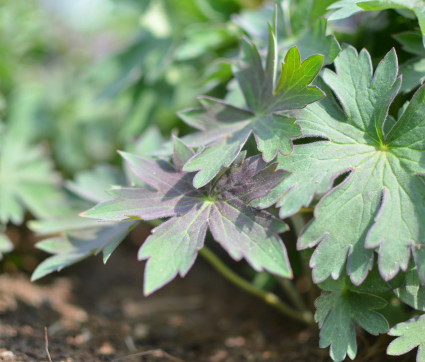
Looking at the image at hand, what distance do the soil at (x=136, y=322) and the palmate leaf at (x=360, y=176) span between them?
14.3 inches

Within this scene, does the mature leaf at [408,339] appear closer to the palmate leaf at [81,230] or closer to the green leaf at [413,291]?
the green leaf at [413,291]

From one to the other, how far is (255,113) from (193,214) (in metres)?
0.30

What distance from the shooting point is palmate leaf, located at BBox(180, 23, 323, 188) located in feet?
2.81

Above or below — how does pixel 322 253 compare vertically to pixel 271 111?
below

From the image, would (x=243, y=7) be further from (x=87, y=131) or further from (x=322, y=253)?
(x=322, y=253)

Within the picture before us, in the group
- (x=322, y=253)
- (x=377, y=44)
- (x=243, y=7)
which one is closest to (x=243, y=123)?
(x=322, y=253)

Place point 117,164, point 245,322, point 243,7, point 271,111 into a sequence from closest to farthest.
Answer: point 271,111 → point 245,322 → point 243,7 → point 117,164

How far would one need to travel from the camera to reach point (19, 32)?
77.2 inches

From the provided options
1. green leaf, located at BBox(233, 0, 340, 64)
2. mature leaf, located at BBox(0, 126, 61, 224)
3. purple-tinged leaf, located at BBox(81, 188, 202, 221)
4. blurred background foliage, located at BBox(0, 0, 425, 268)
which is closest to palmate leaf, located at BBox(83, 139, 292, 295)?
purple-tinged leaf, located at BBox(81, 188, 202, 221)

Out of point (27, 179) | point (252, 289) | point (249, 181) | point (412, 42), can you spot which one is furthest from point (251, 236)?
point (27, 179)

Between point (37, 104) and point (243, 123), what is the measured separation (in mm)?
1458

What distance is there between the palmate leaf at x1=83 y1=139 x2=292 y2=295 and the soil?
39cm

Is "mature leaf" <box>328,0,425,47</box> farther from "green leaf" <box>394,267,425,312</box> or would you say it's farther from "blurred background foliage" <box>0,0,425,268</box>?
"green leaf" <box>394,267,425,312</box>

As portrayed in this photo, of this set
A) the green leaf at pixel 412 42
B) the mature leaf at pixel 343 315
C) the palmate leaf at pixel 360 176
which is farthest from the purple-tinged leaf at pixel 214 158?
the green leaf at pixel 412 42
